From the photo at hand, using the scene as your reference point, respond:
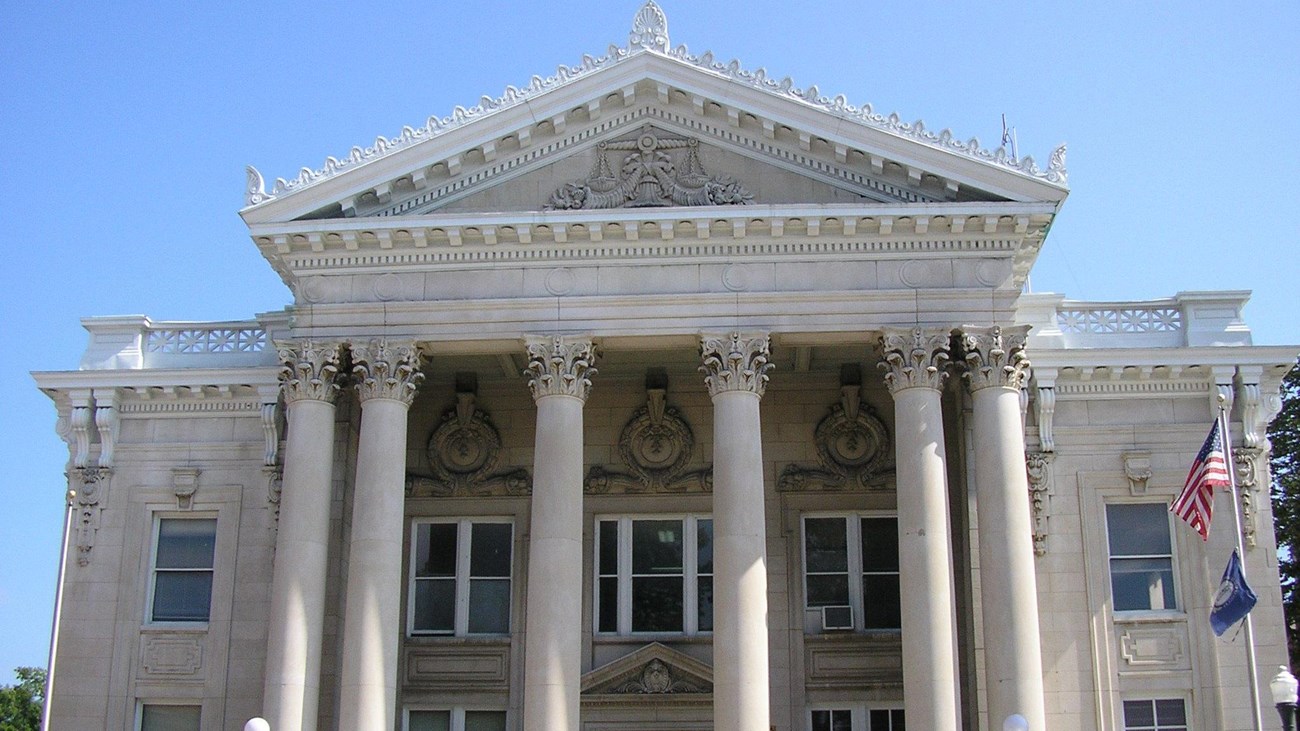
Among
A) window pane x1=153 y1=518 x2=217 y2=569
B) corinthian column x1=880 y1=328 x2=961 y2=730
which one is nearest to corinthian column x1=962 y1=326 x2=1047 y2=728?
corinthian column x1=880 y1=328 x2=961 y2=730

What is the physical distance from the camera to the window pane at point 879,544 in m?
27.9

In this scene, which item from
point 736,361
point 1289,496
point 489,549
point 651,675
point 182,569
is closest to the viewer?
point 736,361

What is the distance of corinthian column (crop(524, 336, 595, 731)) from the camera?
23.1 meters

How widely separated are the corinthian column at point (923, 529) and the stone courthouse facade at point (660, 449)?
7 cm

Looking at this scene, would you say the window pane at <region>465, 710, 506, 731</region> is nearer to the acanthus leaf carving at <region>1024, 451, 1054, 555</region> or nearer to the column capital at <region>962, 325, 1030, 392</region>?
the acanthus leaf carving at <region>1024, 451, 1054, 555</region>

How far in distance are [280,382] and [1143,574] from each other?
15.9 m

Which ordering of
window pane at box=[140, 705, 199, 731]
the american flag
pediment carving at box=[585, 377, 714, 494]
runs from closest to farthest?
the american flag < window pane at box=[140, 705, 199, 731] < pediment carving at box=[585, 377, 714, 494]

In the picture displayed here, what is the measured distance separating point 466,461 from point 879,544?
26.8 ft

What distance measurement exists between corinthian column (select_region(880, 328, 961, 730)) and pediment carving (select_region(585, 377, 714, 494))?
212 inches

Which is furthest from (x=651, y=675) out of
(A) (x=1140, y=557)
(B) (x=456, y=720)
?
(A) (x=1140, y=557)

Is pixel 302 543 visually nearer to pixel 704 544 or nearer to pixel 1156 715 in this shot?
pixel 704 544

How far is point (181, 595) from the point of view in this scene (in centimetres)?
2836

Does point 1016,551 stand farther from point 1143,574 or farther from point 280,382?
point 280,382

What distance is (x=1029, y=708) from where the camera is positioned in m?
22.6
